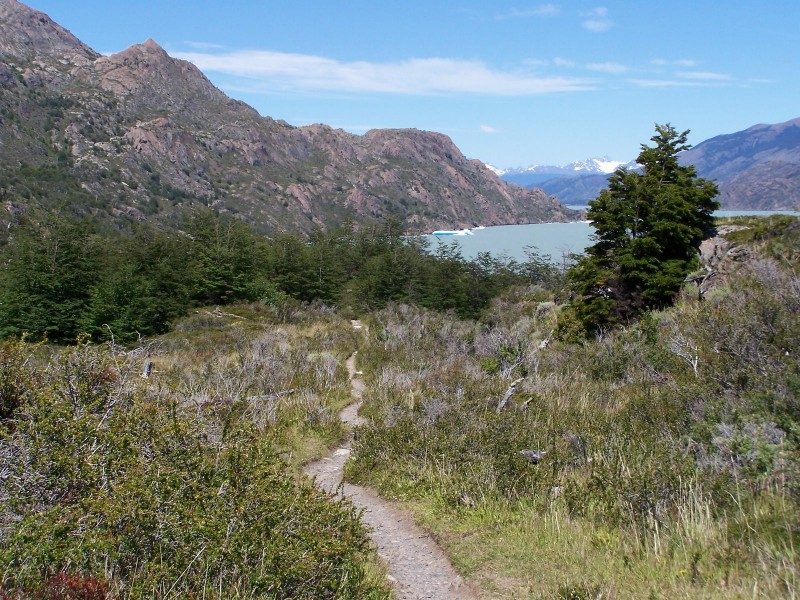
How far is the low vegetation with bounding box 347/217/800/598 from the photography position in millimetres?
3744

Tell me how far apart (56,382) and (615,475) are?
474 centimetres

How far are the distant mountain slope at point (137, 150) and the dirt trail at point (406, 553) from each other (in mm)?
84709

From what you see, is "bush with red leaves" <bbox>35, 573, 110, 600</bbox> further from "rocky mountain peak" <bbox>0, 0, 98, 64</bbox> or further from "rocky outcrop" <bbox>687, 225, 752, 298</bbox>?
"rocky mountain peak" <bbox>0, 0, 98, 64</bbox>

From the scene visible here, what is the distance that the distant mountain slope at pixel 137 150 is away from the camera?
113625 mm

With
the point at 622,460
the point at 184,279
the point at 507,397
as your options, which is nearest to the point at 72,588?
the point at 622,460

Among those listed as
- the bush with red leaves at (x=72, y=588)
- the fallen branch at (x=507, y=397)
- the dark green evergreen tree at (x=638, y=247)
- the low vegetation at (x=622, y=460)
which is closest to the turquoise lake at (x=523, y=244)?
the dark green evergreen tree at (x=638, y=247)

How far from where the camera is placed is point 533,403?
8172 millimetres

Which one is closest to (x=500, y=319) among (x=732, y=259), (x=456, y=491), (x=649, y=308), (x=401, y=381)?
(x=649, y=308)

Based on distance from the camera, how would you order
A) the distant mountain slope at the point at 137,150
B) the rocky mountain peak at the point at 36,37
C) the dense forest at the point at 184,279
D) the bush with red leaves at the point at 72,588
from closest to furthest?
the bush with red leaves at the point at 72,588
the dense forest at the point at 184,279
the distant mountain slope at the point at 137,150
the rocky mountain peak at the point at 36,37

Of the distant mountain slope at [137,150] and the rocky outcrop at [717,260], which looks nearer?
the rocky outcrop at [717,260]

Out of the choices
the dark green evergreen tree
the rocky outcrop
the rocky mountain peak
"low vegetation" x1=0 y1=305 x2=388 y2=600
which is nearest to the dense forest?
the dark green evergreen tree

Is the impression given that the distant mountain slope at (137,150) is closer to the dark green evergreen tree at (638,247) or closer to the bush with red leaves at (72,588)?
the dark green evergreen tree at (638,247)

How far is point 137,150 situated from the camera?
456 feet

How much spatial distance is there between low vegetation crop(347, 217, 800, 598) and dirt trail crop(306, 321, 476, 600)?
0.16 metres
